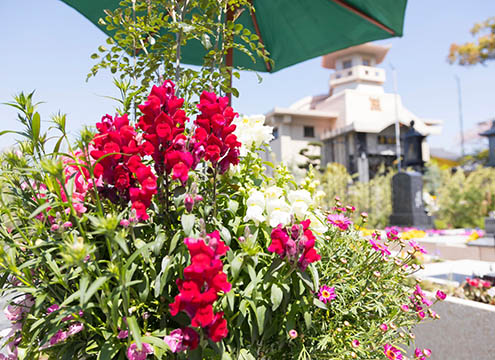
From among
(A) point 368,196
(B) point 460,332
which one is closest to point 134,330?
(B) point 460,332

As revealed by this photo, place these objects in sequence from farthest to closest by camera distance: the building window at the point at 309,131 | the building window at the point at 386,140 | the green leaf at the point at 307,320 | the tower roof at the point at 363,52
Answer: the tower roof at the point at 363,52
the building window at the point at 309,131
the building window at the point at 386,140
the green leaf at the point at 307,320

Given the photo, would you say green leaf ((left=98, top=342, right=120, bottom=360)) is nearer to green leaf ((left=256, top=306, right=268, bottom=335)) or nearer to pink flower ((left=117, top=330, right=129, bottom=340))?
pink flower ((left=117, top=330, right=129, bottom=340))

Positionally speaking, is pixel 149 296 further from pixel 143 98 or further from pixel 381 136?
pixel 381 136

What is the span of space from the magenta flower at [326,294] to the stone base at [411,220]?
952 centimetres

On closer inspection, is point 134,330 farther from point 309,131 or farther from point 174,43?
point 309,131

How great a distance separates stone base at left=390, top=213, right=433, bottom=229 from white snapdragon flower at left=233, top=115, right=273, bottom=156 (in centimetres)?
944

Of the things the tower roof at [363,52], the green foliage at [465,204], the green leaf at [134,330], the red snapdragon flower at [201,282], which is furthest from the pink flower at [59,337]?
the tower roof at [363,52]

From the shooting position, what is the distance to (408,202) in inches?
386

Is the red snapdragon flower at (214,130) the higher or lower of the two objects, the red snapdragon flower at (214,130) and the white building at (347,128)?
the lower

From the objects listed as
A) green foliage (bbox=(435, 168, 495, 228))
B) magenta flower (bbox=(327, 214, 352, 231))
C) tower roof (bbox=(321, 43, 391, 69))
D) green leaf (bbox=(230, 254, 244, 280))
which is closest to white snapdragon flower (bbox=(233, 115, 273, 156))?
magenta flower (bbox=(327, 214, 352, 231))

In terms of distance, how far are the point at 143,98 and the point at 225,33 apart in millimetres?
527

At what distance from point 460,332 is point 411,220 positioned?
8233 mm

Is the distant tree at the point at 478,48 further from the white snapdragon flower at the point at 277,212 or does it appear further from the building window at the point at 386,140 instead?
the white snapdragon flower at the point at 277,212

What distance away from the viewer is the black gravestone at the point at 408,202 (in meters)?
9.77
